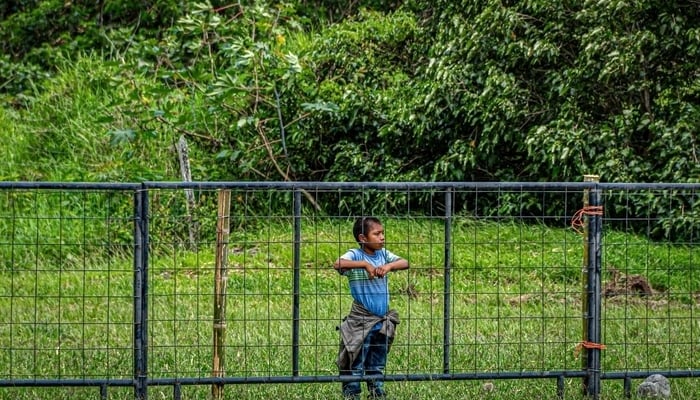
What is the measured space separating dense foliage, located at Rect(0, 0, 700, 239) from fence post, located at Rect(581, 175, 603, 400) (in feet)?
19.5

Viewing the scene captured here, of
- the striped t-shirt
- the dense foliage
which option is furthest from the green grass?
the dense foliage

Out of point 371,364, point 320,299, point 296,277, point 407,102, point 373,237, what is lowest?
point 371,364

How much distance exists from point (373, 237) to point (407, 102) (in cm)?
778

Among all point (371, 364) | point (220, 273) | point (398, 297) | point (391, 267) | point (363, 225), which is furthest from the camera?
point (398, 297)

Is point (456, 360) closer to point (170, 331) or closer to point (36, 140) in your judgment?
point (170, 331)

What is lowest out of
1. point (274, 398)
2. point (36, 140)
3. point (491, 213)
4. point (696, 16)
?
point (274, 398)

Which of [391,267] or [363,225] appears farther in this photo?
[363,225]

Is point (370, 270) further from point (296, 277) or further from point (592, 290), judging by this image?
point (592, 290)

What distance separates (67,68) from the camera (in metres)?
19.1

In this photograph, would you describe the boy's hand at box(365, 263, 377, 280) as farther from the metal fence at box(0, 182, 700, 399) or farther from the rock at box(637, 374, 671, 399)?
the rock at box(637, 374, 671, 399)

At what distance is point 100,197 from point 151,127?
3.73 feet

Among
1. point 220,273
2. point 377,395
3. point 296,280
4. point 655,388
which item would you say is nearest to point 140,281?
point 220,273

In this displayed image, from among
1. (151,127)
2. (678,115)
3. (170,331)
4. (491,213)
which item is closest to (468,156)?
(491,213)

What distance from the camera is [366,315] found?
7.52m
